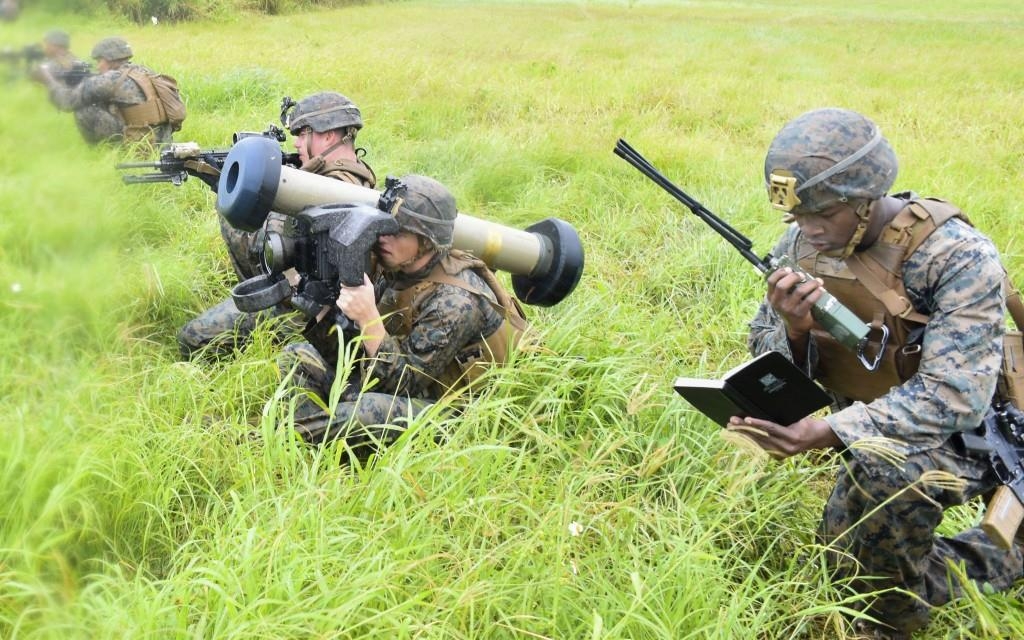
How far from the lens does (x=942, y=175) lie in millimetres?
6641

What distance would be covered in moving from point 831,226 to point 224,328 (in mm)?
2865

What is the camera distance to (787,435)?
260 centimetres

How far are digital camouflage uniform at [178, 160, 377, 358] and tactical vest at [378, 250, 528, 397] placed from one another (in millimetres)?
804

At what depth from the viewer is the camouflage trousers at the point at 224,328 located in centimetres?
400

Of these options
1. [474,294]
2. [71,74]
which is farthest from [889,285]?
[71,74]

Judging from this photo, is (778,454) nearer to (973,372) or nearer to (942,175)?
(973,372)

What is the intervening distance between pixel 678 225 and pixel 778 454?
348 cm

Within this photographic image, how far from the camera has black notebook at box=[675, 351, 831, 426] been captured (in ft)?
8.19

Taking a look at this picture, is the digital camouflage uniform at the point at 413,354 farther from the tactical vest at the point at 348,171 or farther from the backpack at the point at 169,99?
the backpack at the point at 169,99

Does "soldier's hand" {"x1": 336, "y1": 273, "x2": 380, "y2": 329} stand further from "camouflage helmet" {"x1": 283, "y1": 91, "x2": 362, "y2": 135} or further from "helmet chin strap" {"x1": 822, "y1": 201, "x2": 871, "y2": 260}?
"camouflage helmet" {"x1": 283, "y1": 91, "x2": 362, "y2": 135}

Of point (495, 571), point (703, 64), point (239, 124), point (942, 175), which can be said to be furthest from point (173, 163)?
point (703, 64)

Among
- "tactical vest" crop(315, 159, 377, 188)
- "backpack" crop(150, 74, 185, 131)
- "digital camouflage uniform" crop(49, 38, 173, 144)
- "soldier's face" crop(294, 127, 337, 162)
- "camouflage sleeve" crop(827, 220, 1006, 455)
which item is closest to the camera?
"digital camouflage uniform" crop(49, 38, 173, 144)

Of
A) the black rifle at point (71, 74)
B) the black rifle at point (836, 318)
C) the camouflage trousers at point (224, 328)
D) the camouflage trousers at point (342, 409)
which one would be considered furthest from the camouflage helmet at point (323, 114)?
the black rifle at point (71, 74)

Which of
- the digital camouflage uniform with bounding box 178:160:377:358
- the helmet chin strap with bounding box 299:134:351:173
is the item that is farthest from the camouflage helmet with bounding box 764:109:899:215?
the helmet chin strap with bounding box 299:134:351:173
